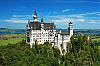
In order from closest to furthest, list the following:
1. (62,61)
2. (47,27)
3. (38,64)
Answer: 1. (38,64)
2. (62,61)
3. (47,27)

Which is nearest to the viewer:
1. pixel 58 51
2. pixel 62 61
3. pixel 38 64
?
pixel 38 64

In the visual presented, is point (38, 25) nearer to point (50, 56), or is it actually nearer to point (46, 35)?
point (46, 35)

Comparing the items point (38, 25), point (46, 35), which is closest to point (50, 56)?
point (46, 35)

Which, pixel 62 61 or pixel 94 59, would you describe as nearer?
pixel 62 61

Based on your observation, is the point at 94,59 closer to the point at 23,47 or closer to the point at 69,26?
the point at 69,26

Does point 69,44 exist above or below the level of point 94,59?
above

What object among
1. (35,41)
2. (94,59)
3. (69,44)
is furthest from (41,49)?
(94,59)

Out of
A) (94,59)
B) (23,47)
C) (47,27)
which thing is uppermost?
(47,27)
